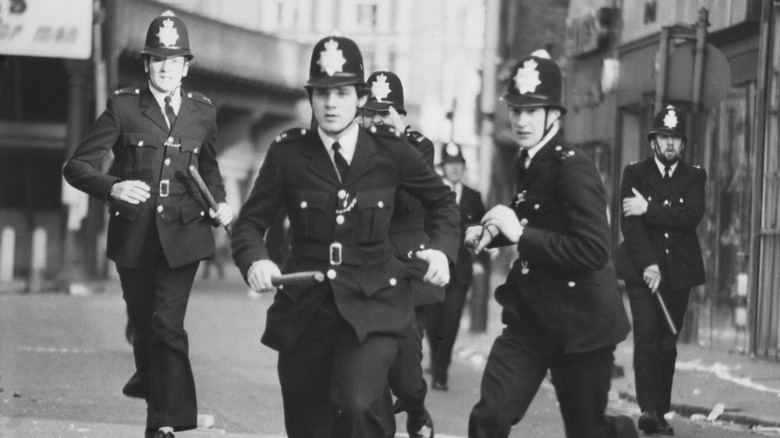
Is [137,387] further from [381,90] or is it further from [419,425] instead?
[381,90]

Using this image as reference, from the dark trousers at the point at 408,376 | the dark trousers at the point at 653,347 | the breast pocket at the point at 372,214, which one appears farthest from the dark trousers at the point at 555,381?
the dark trousers at the point at 653,347

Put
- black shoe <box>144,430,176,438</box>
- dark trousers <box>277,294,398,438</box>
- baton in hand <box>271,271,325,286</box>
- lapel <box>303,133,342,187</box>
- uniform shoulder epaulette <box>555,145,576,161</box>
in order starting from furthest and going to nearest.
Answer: black shoe <box>144,430,176,438</box>
uniform shoulder epaulette <box>555,145,576,161</box>
lapel <box>303,133,342,187</box>
dark trousers <box>277,294,398,438</box>
baton in hand <box>271,271,325,286</box>

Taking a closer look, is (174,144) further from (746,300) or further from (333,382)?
(746,300)

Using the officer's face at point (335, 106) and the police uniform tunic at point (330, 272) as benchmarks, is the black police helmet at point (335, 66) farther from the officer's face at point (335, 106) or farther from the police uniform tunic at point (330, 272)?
the police uniform tunic at point (330, 272)

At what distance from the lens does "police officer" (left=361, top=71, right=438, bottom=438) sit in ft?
30.5

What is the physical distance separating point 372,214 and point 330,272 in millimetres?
307

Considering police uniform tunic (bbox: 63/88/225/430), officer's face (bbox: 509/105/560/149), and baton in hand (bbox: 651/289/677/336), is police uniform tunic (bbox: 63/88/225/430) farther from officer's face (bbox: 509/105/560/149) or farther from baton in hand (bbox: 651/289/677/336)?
baton in hand (bbox: 651/289/677/336)

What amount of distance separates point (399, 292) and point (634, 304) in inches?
168

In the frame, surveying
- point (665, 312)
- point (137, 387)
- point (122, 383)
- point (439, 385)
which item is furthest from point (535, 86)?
point (439, 385)

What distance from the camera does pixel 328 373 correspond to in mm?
6906

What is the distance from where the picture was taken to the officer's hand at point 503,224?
7.11 m

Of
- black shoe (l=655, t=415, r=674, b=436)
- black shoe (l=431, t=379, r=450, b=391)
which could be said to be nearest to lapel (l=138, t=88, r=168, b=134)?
black shoe (l=655, t=415, r=674, b=436)

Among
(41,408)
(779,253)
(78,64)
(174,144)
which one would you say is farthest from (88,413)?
(78,64)

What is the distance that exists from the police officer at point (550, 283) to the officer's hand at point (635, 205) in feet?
12.3
